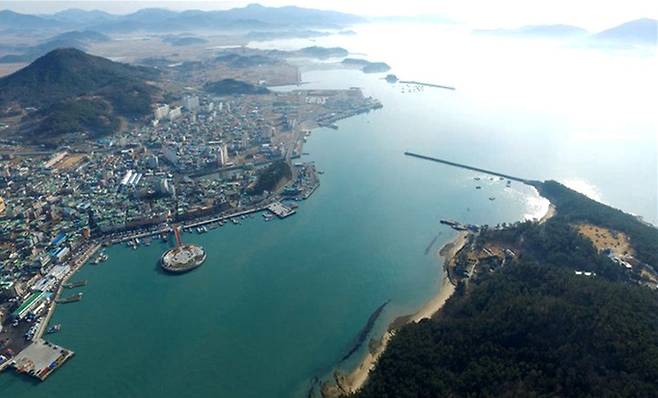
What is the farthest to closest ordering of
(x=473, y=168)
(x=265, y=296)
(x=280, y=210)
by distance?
(x=473, y=168) < (x=280, y=210) < (x=265, y=296)

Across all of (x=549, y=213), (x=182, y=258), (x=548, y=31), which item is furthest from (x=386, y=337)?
(x=548, y=31)

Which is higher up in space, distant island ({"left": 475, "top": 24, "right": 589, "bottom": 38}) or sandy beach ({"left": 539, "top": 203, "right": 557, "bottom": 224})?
sandy beach ({"left": 539, "top": 203, "right": 557, "bottom": 224})

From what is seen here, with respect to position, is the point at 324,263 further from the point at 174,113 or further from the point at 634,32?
the point at 634,32

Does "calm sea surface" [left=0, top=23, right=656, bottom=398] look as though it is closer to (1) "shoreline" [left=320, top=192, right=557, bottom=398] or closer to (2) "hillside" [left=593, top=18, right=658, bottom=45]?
(1) "shoreline" [left=320, top=192, right=557, bottom=398]

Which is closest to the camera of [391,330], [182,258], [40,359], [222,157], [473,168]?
[40,359]

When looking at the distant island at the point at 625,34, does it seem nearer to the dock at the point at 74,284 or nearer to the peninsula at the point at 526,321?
the peninsula at the point at 526,321

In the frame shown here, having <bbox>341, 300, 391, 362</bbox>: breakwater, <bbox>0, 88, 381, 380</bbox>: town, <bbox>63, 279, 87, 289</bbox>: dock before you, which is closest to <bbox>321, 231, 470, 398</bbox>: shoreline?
<bbox>341, 300, 391, 362</bbox>: breakwater
